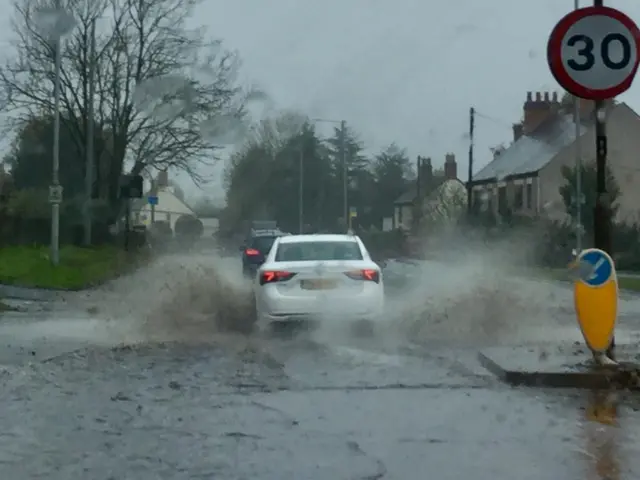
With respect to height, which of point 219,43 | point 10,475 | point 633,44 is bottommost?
point 10,475

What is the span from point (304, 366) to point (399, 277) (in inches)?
850

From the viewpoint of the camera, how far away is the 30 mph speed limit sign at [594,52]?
1176cm

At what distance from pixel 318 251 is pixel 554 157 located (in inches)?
1819

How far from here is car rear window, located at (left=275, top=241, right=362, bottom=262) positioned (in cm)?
1662

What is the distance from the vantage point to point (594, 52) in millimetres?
11812

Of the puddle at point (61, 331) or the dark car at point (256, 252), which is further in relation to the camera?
the dark car at point (256, 252)

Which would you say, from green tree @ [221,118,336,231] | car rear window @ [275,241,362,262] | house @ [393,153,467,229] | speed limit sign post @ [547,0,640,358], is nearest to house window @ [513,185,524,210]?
A: house @ [393,153,467,229]

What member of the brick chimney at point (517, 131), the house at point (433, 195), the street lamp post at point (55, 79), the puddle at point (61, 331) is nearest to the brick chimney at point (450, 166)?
the house at point (433, 195)

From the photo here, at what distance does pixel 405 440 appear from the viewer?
27.6ft

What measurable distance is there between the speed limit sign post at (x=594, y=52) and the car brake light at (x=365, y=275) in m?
4.98

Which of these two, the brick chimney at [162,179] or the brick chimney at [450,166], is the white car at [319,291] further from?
the brick chimney at [450,166]

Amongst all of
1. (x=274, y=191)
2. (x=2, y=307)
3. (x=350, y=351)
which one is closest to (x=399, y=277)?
(x=2, y=307)

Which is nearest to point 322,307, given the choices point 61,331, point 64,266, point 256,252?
point 61,331

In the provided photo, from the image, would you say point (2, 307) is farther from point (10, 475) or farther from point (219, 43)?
point (219, 43)
